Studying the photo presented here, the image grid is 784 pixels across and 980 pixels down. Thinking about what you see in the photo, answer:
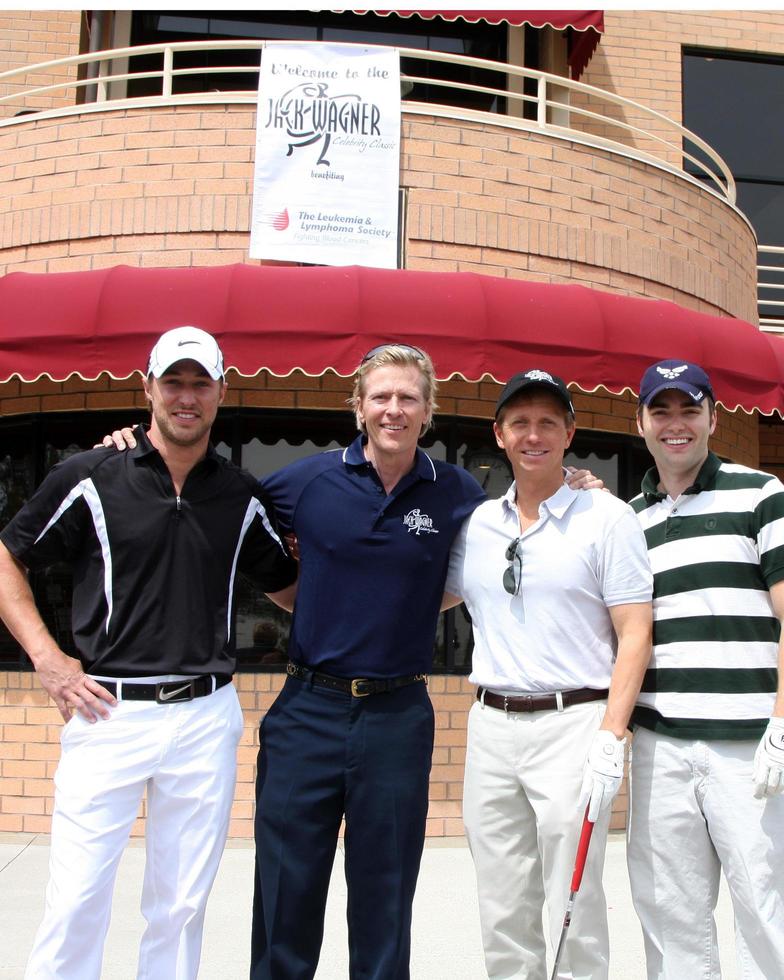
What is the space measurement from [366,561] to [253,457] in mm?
4136

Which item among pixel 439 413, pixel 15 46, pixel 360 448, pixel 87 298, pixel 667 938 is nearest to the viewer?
pixel 667 938

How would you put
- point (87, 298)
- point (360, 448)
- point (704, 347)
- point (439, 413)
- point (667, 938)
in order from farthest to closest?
point (439, 413)
point (704, 347)
point (87, 298)
point (360, 448)
point (667, 938)

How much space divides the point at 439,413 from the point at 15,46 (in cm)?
636

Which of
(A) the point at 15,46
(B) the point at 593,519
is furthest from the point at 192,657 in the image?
(A) the point at 15,46

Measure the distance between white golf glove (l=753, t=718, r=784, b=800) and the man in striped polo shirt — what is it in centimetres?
1

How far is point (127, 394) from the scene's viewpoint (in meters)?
7.16

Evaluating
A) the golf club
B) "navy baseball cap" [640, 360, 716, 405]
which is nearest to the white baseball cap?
"navy baseball cap" [640, 360, 716, 405]

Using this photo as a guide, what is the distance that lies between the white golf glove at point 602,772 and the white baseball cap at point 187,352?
5.64 ft

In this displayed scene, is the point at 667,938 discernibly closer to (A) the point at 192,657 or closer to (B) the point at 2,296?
(A) the point at 192,657

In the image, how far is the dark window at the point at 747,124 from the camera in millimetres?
11242

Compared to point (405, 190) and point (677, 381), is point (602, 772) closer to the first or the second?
Answer: point (677, 381)

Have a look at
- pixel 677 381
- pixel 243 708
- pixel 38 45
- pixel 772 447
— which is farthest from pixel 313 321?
pixel 772 447

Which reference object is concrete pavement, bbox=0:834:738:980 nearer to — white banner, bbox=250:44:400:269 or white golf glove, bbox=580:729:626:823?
white golf glove, bbox=580:729:626:823

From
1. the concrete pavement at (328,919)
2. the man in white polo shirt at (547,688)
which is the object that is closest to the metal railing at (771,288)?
the concrete pavement at (328,919)
